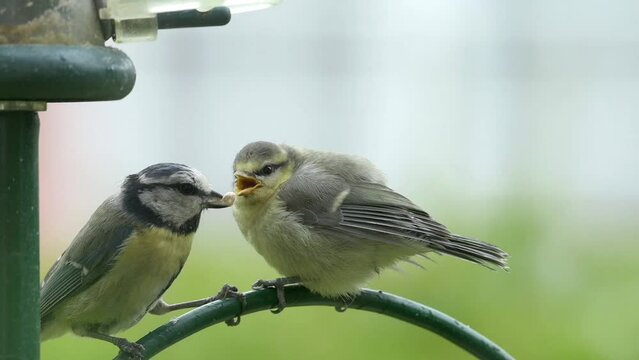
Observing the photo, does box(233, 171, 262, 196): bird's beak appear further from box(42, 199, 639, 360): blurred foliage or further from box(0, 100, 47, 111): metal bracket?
box(0, 100, 47, 111): metal bracket

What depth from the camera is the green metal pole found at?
210 cm

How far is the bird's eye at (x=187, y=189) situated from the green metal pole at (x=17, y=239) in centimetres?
72

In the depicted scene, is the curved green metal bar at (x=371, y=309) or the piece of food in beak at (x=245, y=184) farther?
the piece of food in beak at (x=245, y=184)

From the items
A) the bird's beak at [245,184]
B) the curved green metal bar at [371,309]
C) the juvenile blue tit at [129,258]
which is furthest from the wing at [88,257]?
the bird's beak at [245,184]

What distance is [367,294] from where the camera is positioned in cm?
287

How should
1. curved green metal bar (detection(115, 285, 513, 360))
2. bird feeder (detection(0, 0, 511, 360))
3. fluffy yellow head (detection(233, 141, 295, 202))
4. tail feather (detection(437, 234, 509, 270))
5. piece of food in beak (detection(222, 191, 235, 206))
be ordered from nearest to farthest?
bird feeder (detection(0, 0, 511, 360)) → curved green metal bar (detection(115, 285, 513, 360)) → piece of food in beak (detection(222, 191, 235, 206)) → tail feather (detection(437, 234, 509, 270)) → fluffy yellow head (detection(233, 141, 295, 202))

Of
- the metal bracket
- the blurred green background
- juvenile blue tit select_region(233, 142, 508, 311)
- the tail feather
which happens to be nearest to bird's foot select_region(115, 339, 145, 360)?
the metal bracket

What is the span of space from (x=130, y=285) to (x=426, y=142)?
129 inches

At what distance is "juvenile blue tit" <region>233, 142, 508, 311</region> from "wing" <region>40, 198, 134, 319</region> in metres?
0.50

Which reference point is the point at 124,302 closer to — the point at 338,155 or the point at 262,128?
the point at 338,155

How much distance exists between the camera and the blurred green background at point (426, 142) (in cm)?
455

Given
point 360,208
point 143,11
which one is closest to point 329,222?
point 360,208

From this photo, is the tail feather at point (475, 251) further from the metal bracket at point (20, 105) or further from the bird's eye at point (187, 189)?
the metal bracket at point (20, 105)

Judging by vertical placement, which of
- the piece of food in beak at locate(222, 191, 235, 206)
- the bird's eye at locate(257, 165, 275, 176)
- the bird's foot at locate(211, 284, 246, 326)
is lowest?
the bird's foot at locate(211, 284, 246, 326)
